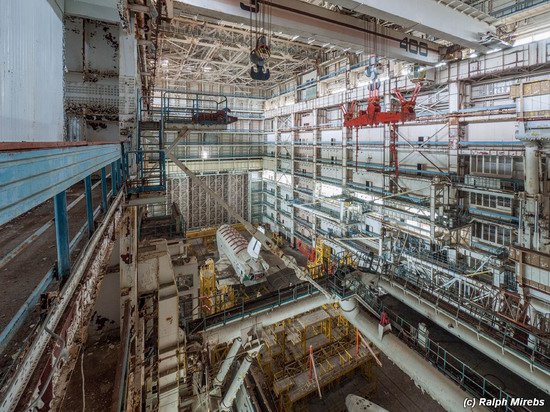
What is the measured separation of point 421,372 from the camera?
5.79 m

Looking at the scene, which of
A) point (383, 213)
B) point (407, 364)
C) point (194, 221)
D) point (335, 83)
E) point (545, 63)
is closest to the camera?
point (407, 364)

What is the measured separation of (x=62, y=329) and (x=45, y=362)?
22cm

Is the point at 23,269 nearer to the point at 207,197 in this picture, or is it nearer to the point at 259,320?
the point at 259,320

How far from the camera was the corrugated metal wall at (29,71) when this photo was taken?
2.97 m

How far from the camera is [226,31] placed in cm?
1504

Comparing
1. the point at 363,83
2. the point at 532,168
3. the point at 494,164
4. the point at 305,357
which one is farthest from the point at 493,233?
the point at 363,83

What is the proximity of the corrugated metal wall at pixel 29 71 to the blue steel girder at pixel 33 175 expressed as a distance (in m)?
1.82

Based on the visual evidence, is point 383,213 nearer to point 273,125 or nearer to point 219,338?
point 219,338

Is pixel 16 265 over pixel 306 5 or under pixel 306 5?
under

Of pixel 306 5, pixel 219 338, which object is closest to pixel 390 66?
pixel 306 5

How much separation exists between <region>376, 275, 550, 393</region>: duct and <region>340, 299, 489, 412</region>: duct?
1634 millimetres

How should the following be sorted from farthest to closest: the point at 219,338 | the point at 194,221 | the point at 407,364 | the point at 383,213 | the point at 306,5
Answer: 1. the point at 194,221
2. the point at 383,213
3. the point at 306,5
4. the point at 219,338
5. the point at 407,364

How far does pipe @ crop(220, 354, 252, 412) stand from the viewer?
701cm

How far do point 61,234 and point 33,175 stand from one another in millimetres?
599
